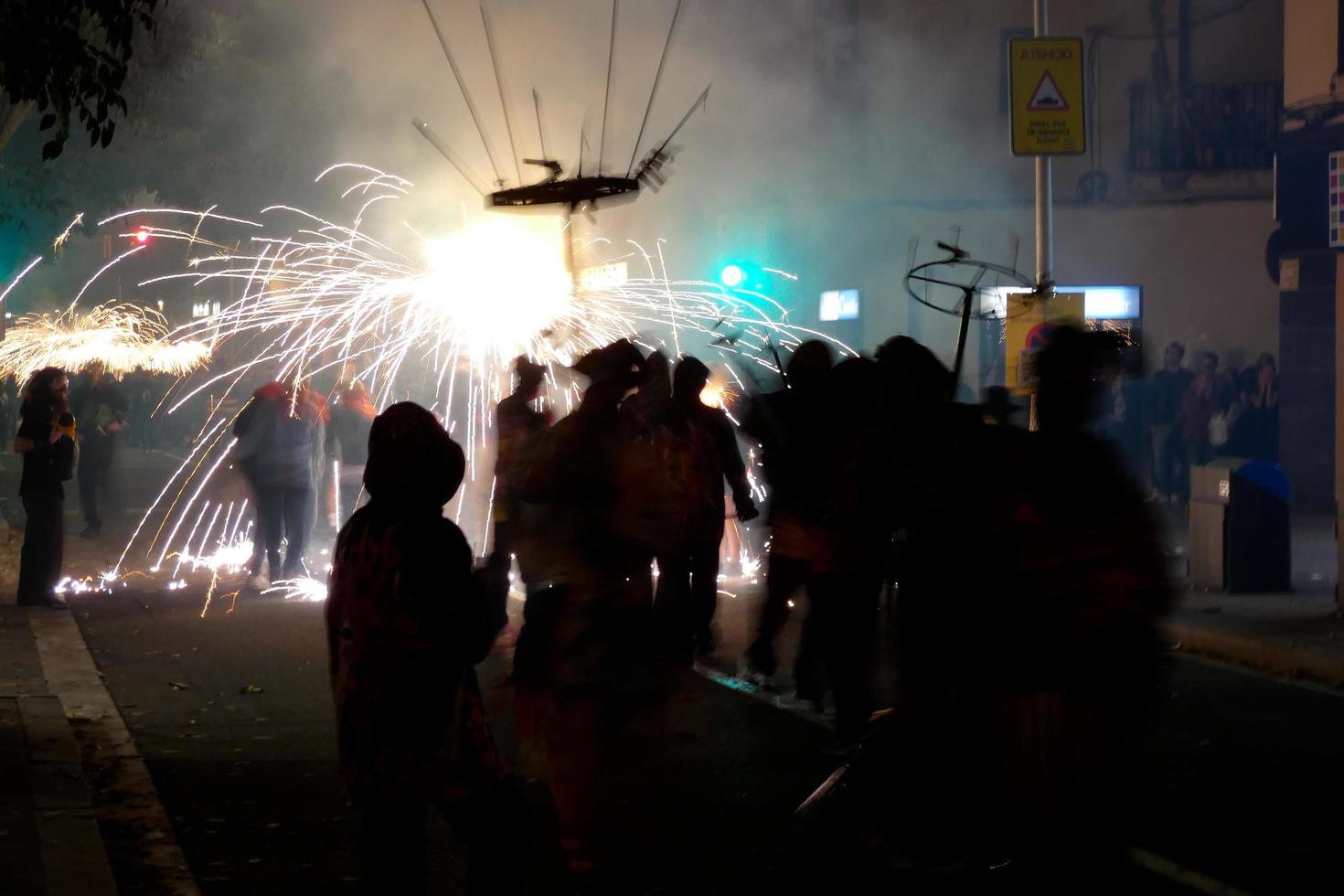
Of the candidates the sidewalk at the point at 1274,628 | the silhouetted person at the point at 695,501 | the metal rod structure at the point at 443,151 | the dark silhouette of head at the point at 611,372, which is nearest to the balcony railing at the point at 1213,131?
the metal rod structure at the point at 443,151

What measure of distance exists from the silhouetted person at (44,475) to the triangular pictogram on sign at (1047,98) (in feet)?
24.0

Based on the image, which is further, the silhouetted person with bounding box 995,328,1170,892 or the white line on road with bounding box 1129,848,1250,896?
the white line on road with bounding box 1129,848,1250,896

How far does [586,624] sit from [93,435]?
14.0 meters

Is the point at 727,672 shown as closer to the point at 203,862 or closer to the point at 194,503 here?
the point at 203,862

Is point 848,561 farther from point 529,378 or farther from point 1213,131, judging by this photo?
point 1213,131

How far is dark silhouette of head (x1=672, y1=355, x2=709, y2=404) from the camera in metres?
8.29

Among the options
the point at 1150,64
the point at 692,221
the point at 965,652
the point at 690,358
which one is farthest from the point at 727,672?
the point at 1150,64

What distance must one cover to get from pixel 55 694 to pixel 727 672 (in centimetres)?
332

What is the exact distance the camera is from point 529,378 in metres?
8.09

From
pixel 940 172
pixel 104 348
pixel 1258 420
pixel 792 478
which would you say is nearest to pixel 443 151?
pixel 792 478

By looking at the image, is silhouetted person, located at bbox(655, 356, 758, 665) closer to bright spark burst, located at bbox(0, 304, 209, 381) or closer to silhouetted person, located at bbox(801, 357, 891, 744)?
silhouetted person, located at bbox(801, 357, 891, 744)

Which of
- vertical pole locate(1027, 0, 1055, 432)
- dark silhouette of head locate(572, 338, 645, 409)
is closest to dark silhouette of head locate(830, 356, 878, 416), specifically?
dark silhouette of head locate(572, 338, 645, 409)

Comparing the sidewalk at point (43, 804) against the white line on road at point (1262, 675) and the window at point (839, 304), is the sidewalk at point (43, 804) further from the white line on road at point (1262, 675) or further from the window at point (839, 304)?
the window at point (839, 304)

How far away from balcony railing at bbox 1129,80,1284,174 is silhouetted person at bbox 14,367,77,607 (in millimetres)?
15810
